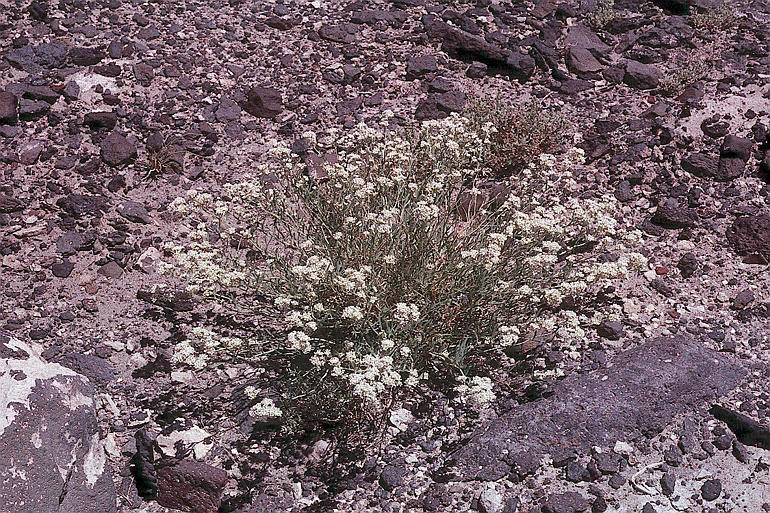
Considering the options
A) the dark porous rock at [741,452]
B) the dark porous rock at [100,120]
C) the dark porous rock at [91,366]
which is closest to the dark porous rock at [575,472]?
the dark porous rock at [741,452]

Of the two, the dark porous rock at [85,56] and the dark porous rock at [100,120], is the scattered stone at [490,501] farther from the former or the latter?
the dark porous rock at [85,56]

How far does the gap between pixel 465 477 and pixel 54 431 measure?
1970mm

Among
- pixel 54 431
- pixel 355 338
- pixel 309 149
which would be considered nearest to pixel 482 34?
pixel 309 149

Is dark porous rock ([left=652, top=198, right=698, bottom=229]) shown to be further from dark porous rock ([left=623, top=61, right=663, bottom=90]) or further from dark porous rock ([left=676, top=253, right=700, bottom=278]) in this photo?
dark porous rock ([left=623, top=61, right=663, bottom=90])

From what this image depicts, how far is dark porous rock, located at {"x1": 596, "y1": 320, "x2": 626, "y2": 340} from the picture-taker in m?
4.66

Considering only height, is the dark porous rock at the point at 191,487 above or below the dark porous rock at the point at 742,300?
below

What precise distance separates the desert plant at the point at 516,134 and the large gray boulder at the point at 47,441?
3.21m

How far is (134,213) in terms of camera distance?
541cm

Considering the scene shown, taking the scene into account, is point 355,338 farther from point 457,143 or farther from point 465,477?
point 457,143

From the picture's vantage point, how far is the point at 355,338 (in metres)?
4.29

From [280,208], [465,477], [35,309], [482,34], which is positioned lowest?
[35,309]

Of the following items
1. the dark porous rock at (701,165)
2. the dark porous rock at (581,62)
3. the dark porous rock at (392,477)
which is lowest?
the dark porous rock at (392,477)

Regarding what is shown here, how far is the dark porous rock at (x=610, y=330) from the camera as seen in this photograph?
15.3 ft

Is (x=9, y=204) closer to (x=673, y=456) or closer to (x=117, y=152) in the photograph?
(x=117, y=152)
